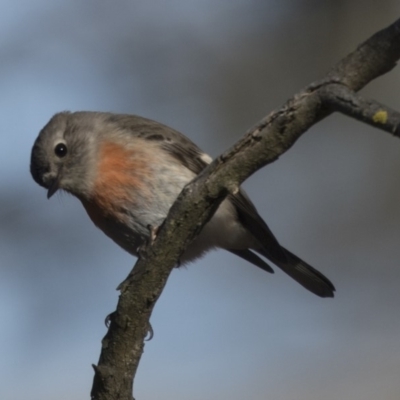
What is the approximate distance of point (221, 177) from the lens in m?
2.51

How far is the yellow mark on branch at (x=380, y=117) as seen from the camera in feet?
7.09

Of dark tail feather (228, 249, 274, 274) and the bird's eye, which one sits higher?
the bird's eye

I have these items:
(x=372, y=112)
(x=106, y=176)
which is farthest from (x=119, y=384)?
(x=106, y=176)

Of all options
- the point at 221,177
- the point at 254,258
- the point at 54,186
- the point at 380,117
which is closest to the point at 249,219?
the point at 254,258

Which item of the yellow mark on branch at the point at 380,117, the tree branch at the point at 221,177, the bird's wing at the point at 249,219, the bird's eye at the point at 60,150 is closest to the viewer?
the yellow mark on branch at the point at 380,117

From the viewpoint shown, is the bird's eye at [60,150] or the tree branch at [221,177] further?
the bird's eye at [60,150]

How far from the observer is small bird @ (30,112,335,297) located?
165 inches

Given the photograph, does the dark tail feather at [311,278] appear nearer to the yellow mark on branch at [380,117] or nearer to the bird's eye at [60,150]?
the bird's eye at [60,150]

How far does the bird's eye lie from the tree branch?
6.66ft

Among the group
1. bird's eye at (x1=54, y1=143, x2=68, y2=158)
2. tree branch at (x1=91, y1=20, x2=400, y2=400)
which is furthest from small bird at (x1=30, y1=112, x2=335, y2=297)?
tree branch at (x1=91, y1=20, x2=400, y2=400)

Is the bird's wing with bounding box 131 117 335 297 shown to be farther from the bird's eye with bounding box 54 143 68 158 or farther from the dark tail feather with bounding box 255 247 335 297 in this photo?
the bird's eye with bounding box 54 143 68 158

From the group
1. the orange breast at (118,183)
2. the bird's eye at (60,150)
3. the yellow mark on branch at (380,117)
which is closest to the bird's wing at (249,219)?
the orange breast at (118,183)

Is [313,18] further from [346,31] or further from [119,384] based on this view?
[119,384]

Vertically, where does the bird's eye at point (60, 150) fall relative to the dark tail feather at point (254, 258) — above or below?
above
